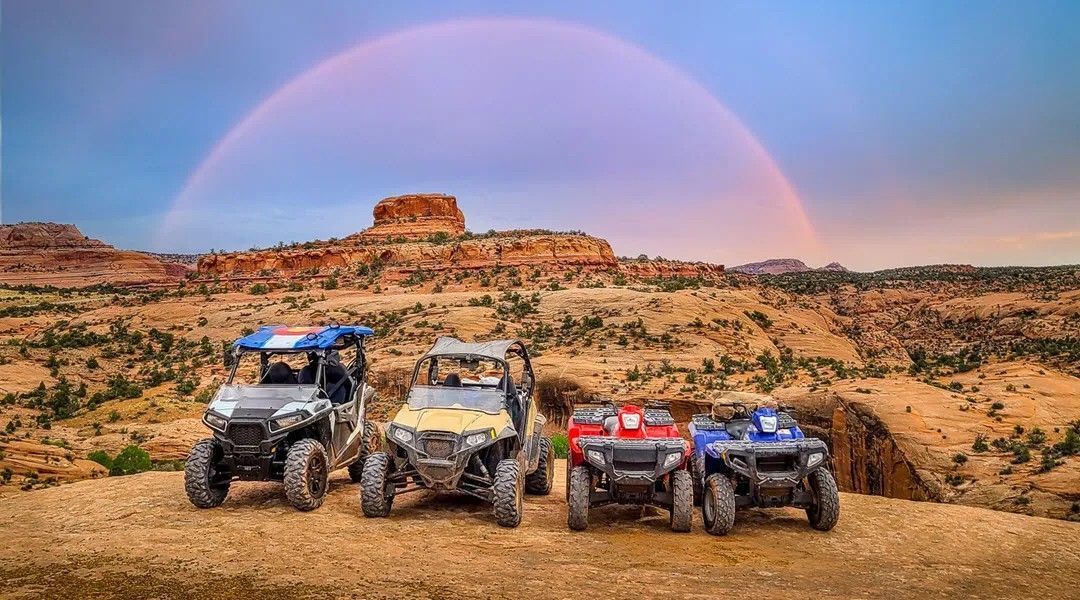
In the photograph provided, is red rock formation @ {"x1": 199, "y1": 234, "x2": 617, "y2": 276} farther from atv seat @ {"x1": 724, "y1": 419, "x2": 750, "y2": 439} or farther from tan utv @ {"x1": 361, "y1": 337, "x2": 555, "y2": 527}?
atv seat @ {"x1": 724, "y1": 419, "x2": 750, "y2": 439}

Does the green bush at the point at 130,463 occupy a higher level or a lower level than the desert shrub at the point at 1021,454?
lower

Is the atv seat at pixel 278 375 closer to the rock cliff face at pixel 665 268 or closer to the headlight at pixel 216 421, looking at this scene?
the headlight at pixel 216 421

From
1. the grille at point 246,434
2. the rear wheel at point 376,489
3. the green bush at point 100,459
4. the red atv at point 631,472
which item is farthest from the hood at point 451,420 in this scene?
the green bush at point 100,459

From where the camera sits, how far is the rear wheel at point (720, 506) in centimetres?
911

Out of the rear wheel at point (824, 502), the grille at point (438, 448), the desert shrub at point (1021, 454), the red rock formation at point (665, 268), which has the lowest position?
the desert shrub at point (1021, 454)

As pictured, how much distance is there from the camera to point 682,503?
9.19 metres

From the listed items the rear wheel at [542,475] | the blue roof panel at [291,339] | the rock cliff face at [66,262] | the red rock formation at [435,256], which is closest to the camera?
the blue roof panel at [291,339]

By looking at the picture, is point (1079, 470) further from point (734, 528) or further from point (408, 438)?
point (408, 438)

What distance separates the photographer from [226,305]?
56.8m

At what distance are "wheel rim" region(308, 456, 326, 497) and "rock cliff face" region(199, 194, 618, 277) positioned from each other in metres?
55.5

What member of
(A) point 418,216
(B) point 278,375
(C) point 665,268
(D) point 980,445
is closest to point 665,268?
(C) point 665,268

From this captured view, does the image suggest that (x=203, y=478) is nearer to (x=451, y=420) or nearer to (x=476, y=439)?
(x=451, y=420)

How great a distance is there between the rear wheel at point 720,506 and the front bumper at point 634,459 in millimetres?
586

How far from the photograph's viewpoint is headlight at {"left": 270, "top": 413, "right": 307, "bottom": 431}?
9.76 meters
